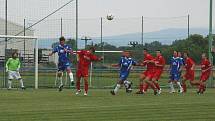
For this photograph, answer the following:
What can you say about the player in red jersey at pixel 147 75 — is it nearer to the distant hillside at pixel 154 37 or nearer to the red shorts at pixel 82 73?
the red shorts at pixel 82 73

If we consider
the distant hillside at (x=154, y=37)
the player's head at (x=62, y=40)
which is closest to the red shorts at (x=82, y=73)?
the player's head at (x=62, y=40)

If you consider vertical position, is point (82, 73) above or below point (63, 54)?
below

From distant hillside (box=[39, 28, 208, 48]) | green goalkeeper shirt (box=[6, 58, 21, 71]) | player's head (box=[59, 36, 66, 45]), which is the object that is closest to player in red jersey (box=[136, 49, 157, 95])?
player's head (box=[59, 36, 66, 45])

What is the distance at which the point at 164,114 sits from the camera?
16.4 metres

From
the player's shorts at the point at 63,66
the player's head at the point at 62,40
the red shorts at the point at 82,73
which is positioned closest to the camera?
the red shorts at the point at 82,73

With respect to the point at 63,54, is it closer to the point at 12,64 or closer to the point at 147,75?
the point at 147,75

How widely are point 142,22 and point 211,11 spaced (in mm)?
7039

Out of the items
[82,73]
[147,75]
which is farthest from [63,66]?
[147,75]

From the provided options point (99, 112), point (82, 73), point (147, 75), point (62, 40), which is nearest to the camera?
point (99, 112)

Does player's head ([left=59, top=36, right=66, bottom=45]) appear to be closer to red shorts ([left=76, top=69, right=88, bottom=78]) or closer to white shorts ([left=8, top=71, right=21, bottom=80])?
red shorts ([left=76, top=69, right=88, bottom=78])

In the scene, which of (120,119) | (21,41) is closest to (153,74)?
(21,41)

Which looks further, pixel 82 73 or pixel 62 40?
pixel 62 40

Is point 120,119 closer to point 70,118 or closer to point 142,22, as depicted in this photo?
point 70,118


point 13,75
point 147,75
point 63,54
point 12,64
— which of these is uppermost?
point 63,54
